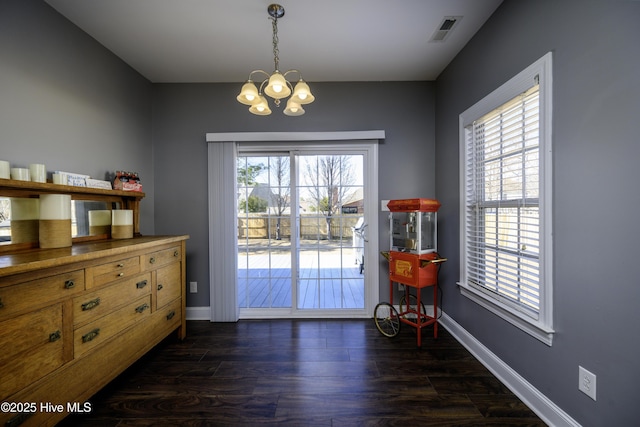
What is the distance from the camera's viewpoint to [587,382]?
1.23 metres

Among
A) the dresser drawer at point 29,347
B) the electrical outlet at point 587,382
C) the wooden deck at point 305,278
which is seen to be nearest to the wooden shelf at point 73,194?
the dresser drawer at point 29,347

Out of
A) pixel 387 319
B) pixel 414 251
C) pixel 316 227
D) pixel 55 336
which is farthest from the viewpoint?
pixel 316 227

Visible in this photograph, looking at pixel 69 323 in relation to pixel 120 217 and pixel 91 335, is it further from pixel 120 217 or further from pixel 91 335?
pixel 120 217

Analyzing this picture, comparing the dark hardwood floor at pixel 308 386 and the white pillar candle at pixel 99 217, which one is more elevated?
the white pillar candle at pixel 99 217

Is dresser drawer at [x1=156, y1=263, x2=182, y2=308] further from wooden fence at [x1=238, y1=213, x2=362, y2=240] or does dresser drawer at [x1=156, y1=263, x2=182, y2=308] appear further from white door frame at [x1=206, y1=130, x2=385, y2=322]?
wooden fence at [x1=238, y1=213, x2=362, y2=240]

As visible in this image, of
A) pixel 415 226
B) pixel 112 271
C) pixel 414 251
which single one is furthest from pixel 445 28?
pixel 112 271

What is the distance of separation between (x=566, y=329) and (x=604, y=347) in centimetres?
18

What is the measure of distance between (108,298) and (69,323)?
26cm

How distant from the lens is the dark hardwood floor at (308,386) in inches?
58.4

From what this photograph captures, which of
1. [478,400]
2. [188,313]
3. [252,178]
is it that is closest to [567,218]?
[478,400]

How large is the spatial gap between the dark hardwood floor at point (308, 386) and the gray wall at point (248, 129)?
80 centimetres

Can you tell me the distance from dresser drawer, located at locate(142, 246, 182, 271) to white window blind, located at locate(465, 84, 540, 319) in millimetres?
2691

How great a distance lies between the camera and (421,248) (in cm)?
230

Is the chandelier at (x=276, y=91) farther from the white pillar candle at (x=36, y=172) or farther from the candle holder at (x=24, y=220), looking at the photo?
the candle holder at (x=24, y=220)
